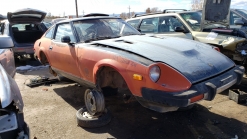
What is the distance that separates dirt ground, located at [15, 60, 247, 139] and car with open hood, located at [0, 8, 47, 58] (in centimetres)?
384

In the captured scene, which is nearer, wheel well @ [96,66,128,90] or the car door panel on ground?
wheel well @ [96,66,128,90]

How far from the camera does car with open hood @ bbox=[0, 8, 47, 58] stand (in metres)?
7.91

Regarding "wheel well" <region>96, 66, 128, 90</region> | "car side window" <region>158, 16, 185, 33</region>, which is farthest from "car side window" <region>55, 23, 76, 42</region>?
"car side window" <region>158, 16, 185, 33</region>

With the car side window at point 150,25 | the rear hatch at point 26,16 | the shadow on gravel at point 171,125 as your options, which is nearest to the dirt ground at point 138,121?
the shadow on gravel at point 171,125

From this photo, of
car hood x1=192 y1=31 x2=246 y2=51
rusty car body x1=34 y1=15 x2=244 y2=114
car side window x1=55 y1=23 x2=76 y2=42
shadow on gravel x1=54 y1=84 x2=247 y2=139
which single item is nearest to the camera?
rusty car body x1=34 y1=15 x2=244 y2=114

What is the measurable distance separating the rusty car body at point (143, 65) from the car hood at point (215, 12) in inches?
88.1

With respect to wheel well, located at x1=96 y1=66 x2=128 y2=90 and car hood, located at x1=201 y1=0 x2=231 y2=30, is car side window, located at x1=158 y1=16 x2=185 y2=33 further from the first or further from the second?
wheel well, located at x1=96 y1=66 x2=128 y2=90

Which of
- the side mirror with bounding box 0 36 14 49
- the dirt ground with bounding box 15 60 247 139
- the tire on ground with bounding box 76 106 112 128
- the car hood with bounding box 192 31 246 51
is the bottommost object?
the dirt ground with bounding box 15 60 247 139

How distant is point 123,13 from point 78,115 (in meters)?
37.1

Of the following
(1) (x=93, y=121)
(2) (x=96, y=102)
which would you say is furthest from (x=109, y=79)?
(1) (x=93, y=121)

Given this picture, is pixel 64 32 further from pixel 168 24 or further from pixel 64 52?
pixel 168 24

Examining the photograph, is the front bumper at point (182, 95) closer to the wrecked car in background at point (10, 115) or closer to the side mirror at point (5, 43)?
the wrecked car in background at point (10, 115)

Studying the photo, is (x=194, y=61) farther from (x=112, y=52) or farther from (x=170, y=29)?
(x=170, y=29)

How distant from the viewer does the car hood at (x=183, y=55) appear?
285 cm
